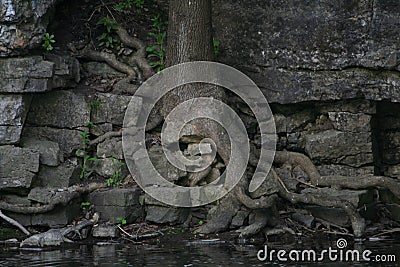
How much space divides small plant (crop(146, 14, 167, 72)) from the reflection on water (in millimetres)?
3835

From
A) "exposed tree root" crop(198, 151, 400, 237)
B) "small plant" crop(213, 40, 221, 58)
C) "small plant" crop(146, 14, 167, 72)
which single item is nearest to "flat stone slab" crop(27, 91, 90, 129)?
"small plant" crop(146, 14, 167, 72)

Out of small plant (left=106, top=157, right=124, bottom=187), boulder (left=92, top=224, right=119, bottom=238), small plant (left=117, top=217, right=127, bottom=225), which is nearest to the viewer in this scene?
boulder (left=92, top=224, right=119, bottom=238)

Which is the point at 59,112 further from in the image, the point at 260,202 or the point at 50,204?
the point at 260,202

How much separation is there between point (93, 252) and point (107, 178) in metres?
2.44

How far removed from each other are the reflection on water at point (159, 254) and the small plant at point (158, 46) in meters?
3.84

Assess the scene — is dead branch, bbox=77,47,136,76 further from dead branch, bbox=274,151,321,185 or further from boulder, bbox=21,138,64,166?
dead branch, bbox=274,151,321,185

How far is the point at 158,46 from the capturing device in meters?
14.5

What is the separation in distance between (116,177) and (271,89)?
3119 mm

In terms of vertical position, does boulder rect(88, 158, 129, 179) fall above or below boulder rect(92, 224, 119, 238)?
above

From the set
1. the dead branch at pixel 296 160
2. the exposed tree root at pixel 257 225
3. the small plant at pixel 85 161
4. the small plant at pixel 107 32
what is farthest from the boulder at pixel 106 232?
the small plant at pixel 107 32

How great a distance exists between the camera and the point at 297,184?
43.0ft

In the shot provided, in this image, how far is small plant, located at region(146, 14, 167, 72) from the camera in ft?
46.7

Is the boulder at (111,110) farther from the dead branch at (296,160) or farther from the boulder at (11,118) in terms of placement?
the dead branch at (296,160)

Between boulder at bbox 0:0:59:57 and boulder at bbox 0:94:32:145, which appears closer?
boulder at bbox 0:0:59:57
